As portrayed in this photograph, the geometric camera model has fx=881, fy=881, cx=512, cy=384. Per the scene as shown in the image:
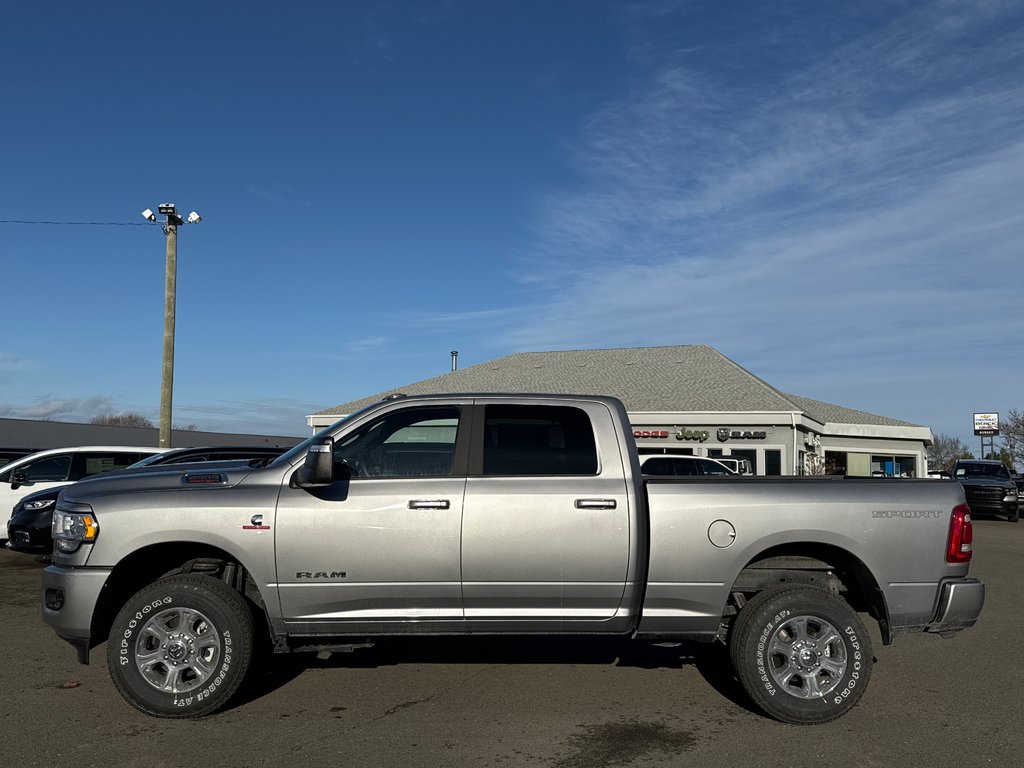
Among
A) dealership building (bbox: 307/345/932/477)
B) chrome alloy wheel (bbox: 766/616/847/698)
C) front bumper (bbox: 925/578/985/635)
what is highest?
dealership building (bbox: 307/345/932/477)

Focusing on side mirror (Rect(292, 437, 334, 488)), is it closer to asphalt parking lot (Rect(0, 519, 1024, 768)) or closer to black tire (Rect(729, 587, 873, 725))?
asphalt parking lot (Rect(0, 519, 1024, 768))

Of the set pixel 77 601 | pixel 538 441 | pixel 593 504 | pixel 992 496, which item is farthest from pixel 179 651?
pixel 992 496

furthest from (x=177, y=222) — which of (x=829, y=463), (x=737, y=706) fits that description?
(x=829, y=463)

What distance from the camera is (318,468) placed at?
5215mm

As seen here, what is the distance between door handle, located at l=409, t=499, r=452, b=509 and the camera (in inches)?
213

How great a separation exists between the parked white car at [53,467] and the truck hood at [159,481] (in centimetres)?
902

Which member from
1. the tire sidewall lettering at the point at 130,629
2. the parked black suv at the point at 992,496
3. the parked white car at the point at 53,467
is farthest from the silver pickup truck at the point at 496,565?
the parked black suv at the point at 992,496

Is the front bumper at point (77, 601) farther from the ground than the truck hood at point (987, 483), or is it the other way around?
the truck hood at point (987, 483)

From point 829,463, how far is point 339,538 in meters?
30.6

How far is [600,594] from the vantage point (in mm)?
5426

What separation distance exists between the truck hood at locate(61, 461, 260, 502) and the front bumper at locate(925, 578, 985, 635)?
172 inches

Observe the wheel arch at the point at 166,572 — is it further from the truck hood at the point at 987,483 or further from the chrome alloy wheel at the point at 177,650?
the truck hood at the point at 987,483

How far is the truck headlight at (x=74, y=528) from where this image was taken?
5.44 m

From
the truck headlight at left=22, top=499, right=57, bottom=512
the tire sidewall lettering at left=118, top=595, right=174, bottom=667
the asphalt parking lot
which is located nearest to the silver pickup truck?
the tire sidewall lettering at left=118, top=595, right=174, bottom=667
